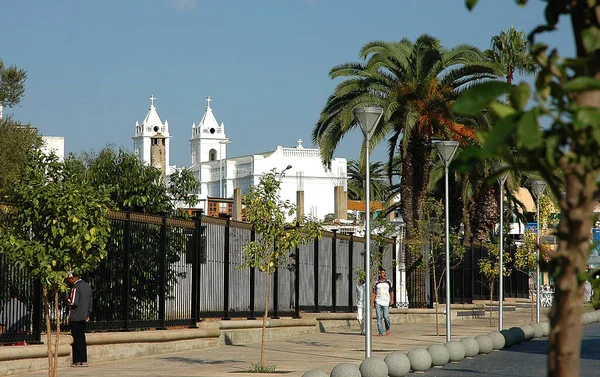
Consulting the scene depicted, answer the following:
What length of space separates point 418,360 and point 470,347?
351 cm

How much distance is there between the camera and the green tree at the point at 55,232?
13312 mm

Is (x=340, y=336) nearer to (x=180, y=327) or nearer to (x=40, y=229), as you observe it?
(x=180, y=327)

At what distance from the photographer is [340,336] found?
29312 millimetres

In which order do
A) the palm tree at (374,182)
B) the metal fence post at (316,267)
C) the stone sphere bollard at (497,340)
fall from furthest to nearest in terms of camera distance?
the palm tree at (374,182) < the metal fence post at (316,267) < the stone sphere bollard at (497,340)

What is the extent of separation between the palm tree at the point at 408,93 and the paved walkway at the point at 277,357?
6342 millimetres

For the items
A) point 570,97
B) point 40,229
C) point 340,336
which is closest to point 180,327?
point 340,336

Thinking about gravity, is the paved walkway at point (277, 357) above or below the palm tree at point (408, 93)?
below

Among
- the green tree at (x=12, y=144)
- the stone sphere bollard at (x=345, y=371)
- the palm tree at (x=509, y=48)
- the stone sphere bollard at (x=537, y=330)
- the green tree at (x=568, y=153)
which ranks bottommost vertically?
the stone sphere bollard at (x=537, y=330)

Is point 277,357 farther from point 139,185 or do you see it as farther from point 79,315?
point 139,185

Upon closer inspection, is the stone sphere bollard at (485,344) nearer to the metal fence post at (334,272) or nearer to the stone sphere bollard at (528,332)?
the stone sphere bollard at (528,332)

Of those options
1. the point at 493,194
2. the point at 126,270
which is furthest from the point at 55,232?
the point at 493,194

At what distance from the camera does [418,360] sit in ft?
59.5

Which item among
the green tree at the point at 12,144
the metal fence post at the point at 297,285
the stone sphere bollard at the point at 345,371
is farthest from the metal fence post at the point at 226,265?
the green tree at the point at 12,144

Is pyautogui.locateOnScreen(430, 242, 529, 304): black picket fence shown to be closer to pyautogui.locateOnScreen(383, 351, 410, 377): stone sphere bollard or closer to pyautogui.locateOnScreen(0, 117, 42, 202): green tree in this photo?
pyautogui.locateOnScreen(0, 117, 42, 202): green tree
